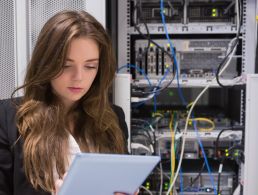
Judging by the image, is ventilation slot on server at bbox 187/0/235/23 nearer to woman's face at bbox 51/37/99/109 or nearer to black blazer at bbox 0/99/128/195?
woman's face at bbox 51/37/99/109

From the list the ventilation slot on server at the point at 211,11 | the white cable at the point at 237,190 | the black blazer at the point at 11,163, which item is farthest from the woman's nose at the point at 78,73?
the white cable at the point at 237,190

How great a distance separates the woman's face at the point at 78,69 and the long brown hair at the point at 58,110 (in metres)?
0.03

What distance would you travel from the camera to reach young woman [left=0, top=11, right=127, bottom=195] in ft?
3.23

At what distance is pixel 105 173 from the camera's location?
0.76 metres

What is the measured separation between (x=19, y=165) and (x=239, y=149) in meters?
1.02

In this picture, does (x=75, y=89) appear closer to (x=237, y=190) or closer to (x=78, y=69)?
(x=78, y=69)

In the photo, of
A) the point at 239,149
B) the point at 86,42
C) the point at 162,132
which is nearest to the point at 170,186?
the point at 162,132

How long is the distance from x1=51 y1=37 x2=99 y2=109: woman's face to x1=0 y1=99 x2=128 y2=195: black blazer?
193 mm

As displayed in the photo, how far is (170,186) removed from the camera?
63.9 inches

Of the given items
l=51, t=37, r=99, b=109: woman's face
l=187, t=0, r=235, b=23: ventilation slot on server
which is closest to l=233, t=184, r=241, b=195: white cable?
l=187, t=0, r=235, b=23: ventilation slot on server

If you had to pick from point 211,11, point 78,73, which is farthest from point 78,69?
point 211,11

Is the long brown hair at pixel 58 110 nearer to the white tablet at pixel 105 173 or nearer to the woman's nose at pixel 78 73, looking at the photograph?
the woman's nose at pixel 78 73

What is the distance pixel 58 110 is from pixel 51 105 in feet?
0.11

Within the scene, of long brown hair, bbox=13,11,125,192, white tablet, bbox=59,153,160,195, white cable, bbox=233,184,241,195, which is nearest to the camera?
white tablet, bbox=59,153,160,195
